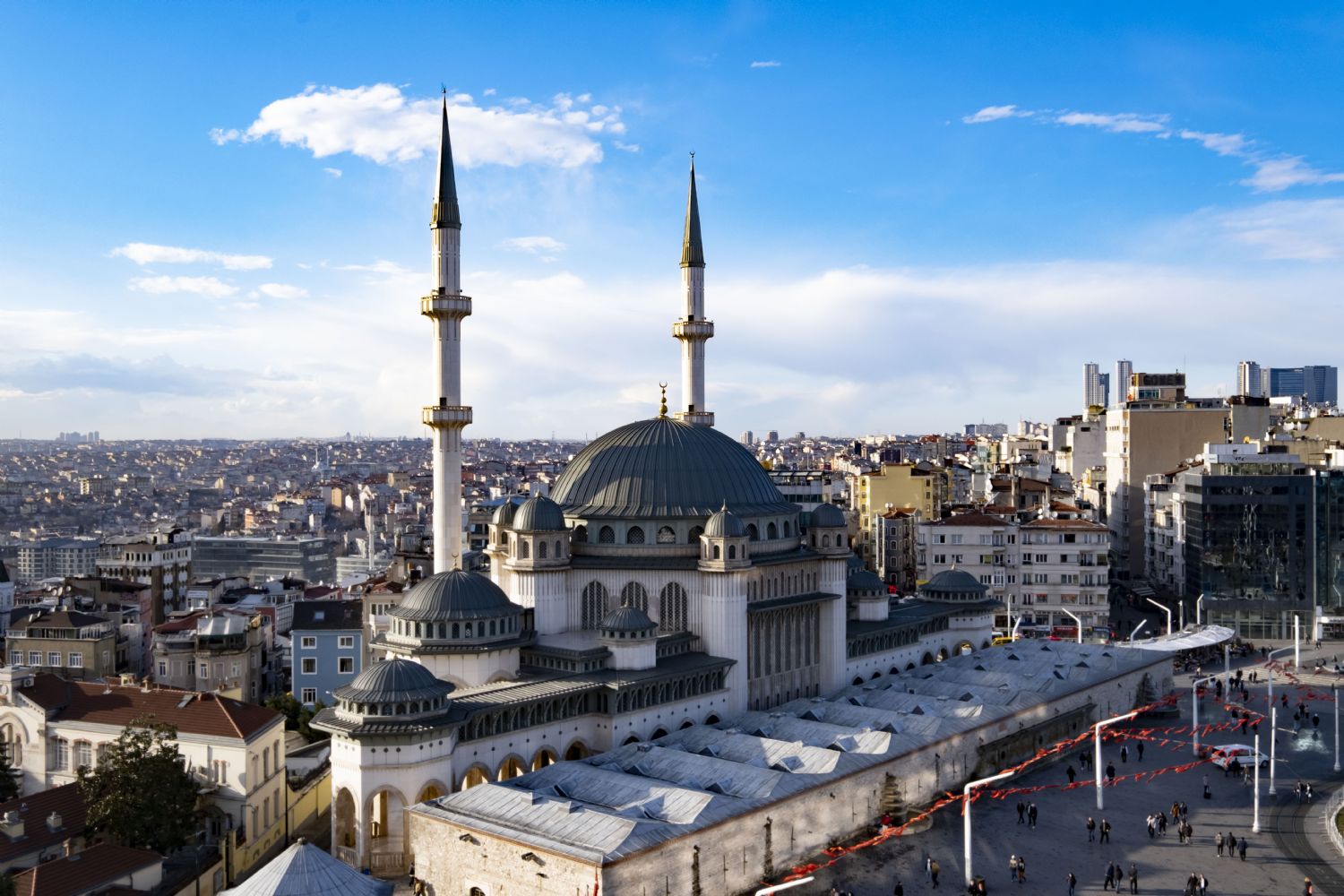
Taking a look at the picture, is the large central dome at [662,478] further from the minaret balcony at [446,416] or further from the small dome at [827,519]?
the minaret balcony at [446,416]

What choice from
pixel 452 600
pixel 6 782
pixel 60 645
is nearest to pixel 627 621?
pixel 452 600

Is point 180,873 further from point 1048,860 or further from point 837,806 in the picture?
point 1048,860

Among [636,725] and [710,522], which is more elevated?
[710,522]

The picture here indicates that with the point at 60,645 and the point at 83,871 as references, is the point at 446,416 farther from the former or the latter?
the point at 60,645

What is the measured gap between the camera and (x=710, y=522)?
120 feet

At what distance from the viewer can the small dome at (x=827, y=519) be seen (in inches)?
1654

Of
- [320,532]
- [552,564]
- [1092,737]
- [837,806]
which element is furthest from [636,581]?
[320,532]

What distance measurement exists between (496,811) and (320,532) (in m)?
117

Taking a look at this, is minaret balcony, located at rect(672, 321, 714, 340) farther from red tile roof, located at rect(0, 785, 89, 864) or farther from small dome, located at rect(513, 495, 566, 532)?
red tile roof, located at rect(0, 785, 89, 864)

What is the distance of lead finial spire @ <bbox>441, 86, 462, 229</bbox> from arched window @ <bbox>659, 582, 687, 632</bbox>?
14.2 m

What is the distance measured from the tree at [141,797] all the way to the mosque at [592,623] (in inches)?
184

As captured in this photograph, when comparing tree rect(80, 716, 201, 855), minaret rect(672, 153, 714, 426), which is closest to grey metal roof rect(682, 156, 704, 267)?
minaret rect(672, 153, 714, 426)

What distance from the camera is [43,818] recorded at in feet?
97.4

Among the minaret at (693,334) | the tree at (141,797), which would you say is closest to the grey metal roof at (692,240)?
the minaret at (693,334)
